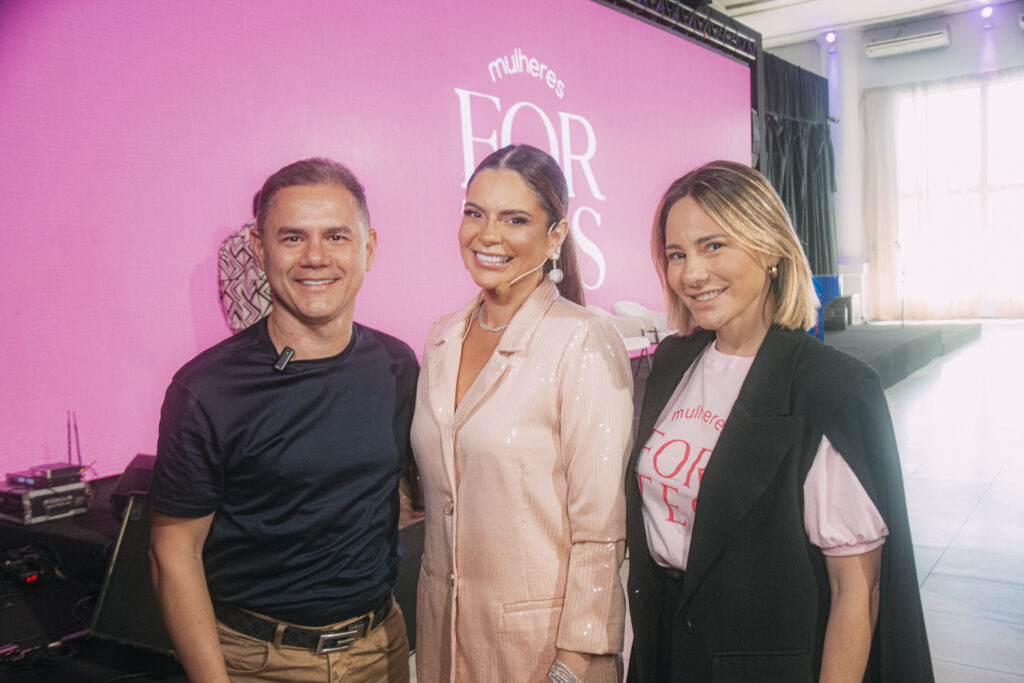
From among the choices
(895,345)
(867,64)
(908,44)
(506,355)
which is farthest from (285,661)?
(867,64)

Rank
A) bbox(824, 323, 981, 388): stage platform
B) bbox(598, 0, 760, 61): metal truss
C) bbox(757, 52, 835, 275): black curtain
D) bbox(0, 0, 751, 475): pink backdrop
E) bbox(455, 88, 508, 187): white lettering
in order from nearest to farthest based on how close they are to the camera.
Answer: bbox(0, 0, 751, 475): pink backdrop → bbox(455, 88, 508, 187): white lettering → bbox(598, 0, 760, 61): metal truss → bbox(824, 323, 981, 388): stage platform → bbox(757, 52, 835, 275): black curtain

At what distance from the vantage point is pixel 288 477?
4.26 feet

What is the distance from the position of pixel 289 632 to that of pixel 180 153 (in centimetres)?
320

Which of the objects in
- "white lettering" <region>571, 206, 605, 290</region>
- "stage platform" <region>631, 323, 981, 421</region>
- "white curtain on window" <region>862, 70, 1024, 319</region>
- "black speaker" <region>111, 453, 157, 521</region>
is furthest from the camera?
"white curtain on window" <region>862, 70, 1024, 319</region>

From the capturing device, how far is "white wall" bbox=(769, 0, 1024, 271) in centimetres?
1308

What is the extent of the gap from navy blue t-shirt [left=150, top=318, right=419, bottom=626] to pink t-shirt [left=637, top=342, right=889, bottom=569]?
50 centimetres

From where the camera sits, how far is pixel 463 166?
5.47 metres

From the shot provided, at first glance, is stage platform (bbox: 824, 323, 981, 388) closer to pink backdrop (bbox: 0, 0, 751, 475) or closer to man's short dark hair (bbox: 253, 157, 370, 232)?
pink backdrop (bbox: 0, 0, 751, 475)

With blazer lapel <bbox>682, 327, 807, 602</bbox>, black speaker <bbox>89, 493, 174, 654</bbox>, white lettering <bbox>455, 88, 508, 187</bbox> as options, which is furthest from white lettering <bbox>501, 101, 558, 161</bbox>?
blazer lapel <bbox>682, 327, 807, 602</bbox>

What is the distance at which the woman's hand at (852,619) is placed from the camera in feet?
3.84

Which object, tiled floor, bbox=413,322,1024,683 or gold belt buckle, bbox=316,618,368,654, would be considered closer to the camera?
gold belt buckle, bbox=316,618,368,654

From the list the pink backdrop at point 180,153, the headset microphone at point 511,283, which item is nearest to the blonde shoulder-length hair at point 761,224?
the headset microphone at point 511,283

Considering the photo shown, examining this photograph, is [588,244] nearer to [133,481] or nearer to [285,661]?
[133,481]

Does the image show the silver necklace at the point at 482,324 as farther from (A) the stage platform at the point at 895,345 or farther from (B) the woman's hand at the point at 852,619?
(A) the stage platform at the point at 895,345
